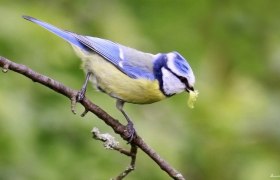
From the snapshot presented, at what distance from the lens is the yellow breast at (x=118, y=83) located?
2914 millimetres

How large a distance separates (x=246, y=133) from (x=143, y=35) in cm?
85

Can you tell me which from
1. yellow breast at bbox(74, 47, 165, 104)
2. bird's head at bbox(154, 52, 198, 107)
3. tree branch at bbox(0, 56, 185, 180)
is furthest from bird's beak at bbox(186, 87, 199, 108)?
tree branch at bbox(0, 56, 185, 180)

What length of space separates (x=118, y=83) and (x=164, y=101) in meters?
0.96

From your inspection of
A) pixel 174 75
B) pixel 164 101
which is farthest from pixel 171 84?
pixel 164 101

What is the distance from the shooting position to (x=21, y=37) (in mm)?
3221

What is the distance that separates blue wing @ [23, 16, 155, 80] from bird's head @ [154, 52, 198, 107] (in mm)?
57

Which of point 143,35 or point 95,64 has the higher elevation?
point 143,35

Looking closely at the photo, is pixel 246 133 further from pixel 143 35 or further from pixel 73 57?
pixel 73 57

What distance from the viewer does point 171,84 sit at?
297 cm

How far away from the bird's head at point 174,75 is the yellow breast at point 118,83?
0.13 ft

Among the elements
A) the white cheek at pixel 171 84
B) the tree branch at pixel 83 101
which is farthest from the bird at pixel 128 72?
the tree branch at pixel 83 101

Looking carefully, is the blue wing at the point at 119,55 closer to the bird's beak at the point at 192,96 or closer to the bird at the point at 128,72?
the bird at the point at 128,72

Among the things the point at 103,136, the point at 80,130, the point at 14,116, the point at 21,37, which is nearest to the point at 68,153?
the point at 80,130

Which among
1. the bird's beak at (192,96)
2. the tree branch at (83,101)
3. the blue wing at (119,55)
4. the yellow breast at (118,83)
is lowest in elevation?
the tree branch at (83,101)
